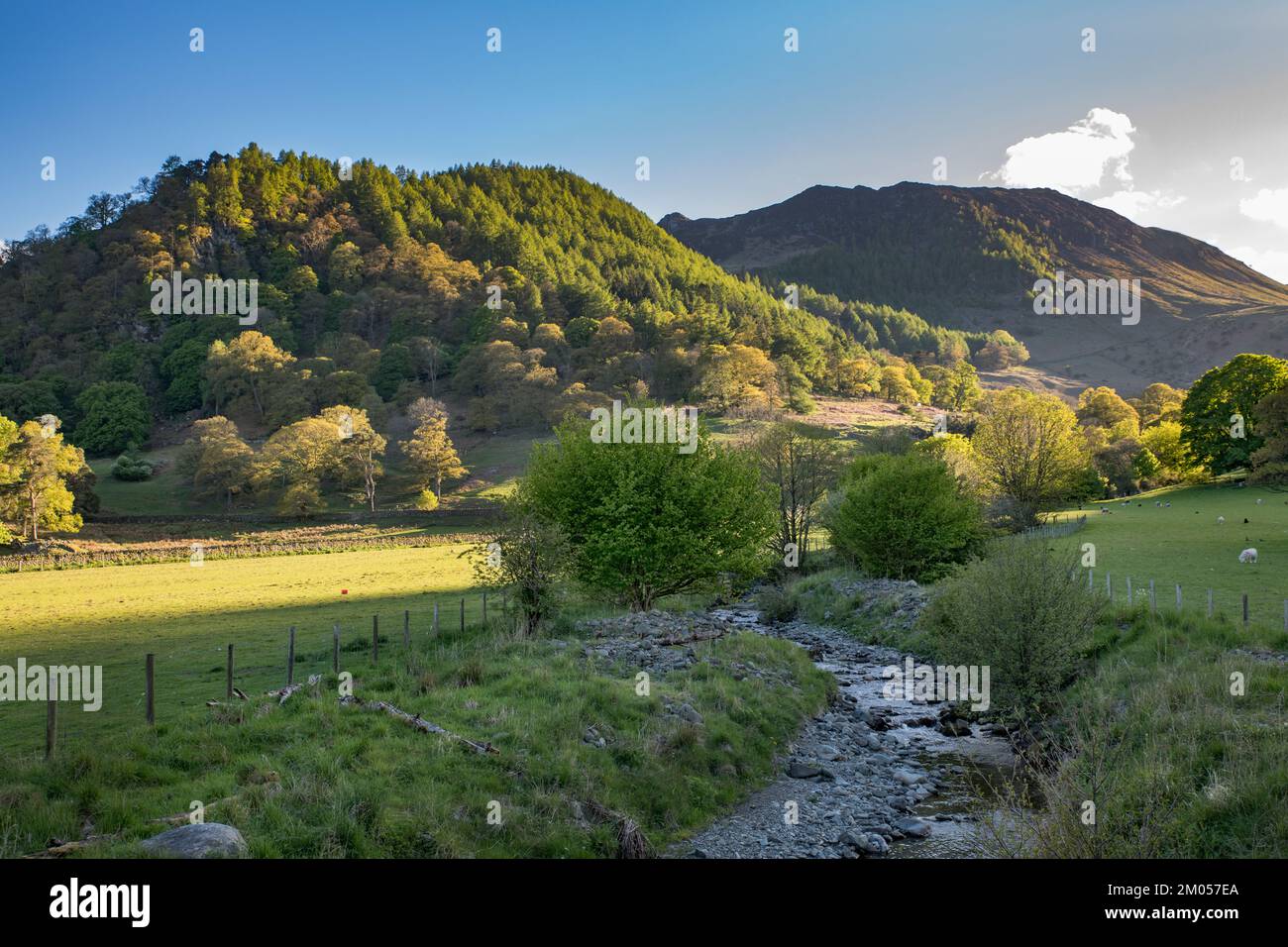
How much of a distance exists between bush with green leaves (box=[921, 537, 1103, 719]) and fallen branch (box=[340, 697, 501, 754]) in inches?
597

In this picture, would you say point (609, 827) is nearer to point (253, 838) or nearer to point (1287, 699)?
point (253, 838)

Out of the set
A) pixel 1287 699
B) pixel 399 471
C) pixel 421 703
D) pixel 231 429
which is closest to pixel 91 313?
pixel 231 429

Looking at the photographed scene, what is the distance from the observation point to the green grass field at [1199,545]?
29.5m

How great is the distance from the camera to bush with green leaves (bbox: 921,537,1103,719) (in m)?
→ 21.9

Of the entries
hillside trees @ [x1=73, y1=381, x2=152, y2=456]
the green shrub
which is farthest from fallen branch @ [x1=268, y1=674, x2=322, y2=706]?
hillside trees @ [x1=73, y1=381, x2=152, y2=456]

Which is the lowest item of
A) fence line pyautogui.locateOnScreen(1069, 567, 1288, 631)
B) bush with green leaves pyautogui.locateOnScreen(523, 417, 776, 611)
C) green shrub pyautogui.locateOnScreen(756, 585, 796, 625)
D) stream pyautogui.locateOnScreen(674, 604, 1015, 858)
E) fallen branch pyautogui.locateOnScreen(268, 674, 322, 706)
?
green shrub pyautogui.locateOnScreen(756, 585, 796, 625)

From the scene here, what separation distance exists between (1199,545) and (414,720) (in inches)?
1806

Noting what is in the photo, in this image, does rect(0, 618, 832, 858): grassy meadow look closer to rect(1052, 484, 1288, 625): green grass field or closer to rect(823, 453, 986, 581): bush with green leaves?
rect(1052, 484, 1288, 625): green grass field

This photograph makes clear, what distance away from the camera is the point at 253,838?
1085 centimetres

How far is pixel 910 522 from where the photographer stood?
44125 mm

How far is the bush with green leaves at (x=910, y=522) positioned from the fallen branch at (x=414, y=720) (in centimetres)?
3389

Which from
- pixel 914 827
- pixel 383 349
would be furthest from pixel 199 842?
pixel 383 349

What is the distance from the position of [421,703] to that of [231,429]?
104 m

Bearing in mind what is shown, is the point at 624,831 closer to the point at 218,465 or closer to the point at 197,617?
the point at 197,617
